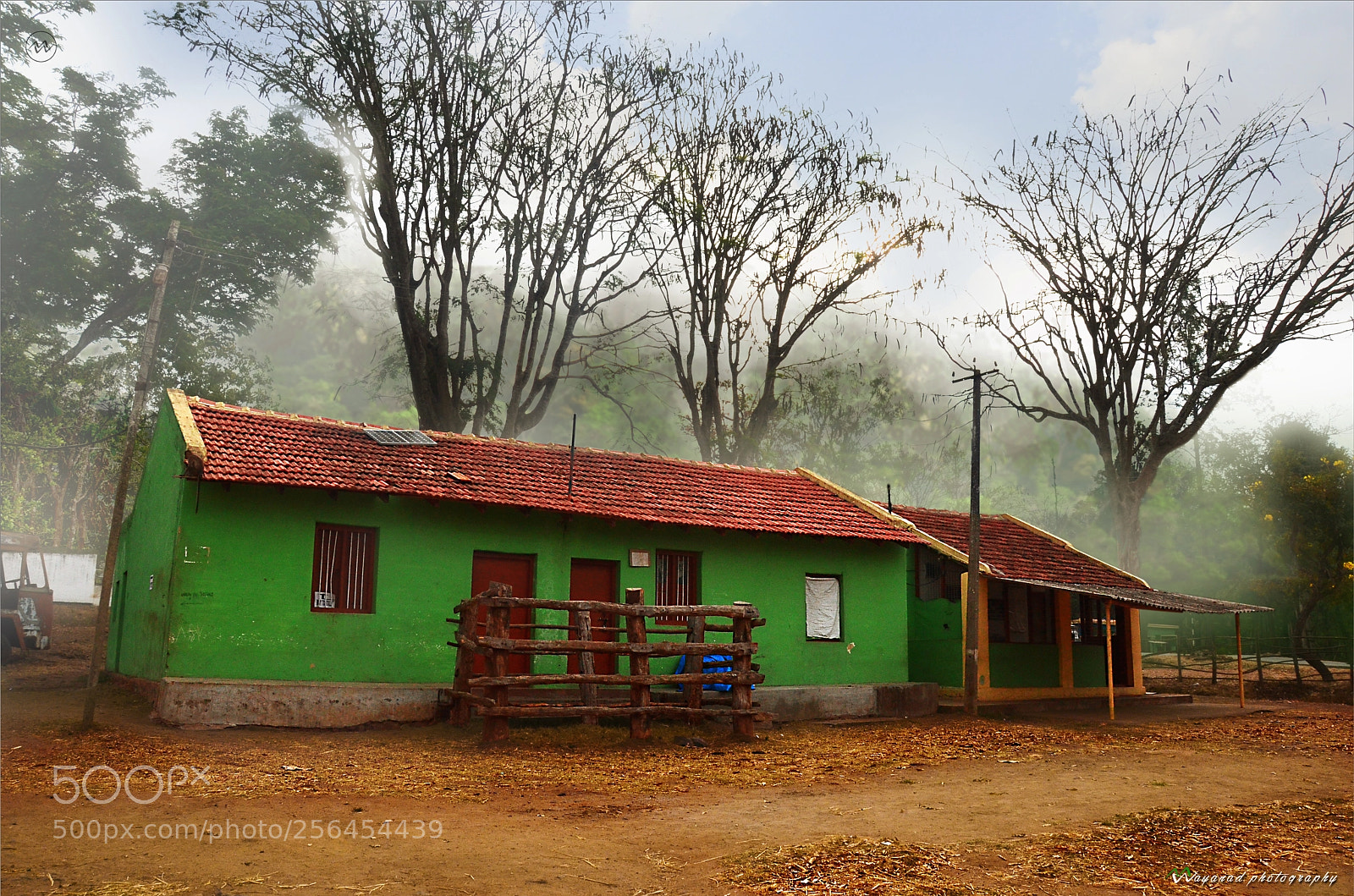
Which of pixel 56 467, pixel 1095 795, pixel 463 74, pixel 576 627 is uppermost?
pixel 463 74

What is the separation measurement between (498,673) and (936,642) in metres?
11.1

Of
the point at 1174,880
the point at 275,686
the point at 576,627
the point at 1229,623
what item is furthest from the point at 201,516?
the point at 1229,623

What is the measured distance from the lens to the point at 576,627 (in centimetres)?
1326

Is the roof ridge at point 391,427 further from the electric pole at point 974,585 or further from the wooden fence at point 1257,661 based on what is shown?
the wooden fence at point 1257,661

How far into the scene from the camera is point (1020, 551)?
23.0 m

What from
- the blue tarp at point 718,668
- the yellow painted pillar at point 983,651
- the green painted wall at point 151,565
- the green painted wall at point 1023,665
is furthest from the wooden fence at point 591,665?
the green painted wall at point 1023,665

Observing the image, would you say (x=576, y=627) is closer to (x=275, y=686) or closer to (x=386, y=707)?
(x=386, y=707)

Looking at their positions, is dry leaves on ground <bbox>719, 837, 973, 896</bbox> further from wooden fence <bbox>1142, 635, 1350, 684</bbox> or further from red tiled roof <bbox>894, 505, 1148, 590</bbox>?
wooden fence <bbox>1142, 635, 1350, 684</bbox>

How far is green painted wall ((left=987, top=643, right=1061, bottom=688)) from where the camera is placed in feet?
67.1

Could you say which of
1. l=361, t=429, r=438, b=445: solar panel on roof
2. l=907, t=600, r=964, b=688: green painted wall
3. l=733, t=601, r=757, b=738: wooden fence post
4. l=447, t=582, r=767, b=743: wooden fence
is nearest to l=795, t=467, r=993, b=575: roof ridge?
l=907, t=600, r=964, b=688: green painted wall

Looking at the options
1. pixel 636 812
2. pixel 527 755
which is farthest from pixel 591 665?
pixel 636 812

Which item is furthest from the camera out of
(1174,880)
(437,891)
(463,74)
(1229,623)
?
(1229,623)

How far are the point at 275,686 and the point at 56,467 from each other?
114 feet

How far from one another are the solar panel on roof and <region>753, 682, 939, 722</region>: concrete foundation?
6982 mm
